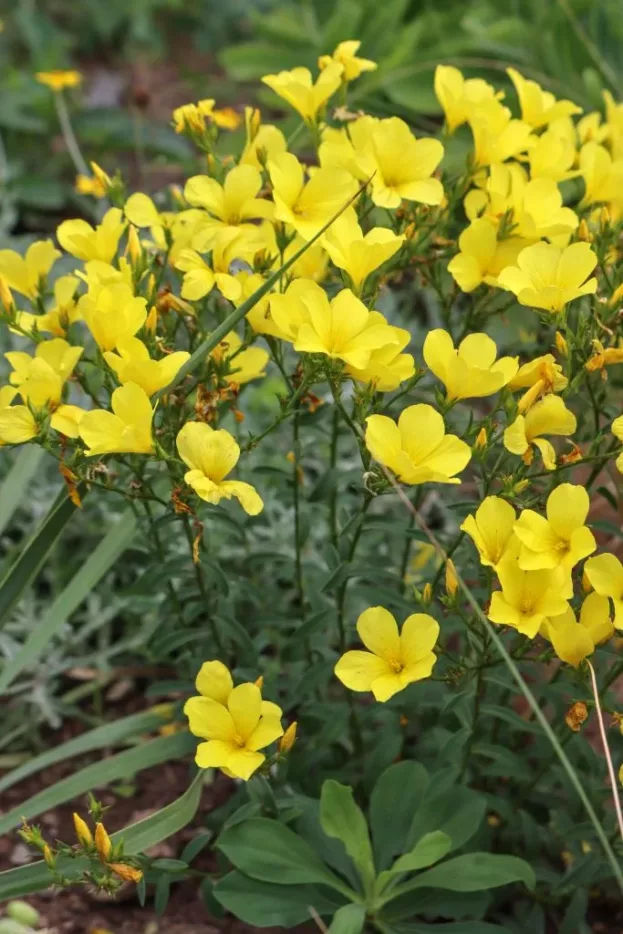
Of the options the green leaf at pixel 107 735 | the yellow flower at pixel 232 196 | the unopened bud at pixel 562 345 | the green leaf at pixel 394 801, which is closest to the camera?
the unopened bud at pixel 562 345

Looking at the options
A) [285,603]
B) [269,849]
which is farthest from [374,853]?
[285,603]

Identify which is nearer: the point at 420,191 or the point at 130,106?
the point at 420,191

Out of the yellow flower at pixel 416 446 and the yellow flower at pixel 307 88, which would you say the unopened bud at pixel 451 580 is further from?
the yellow flower at pixel 307 88

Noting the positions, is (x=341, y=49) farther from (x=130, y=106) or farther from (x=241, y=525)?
(x=130, y=106)

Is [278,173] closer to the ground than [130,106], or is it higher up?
higher up

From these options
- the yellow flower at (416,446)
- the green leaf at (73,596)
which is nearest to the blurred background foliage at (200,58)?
the green leaf at (73,596)

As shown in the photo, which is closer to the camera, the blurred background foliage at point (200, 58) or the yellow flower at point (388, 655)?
the yellow flower at point (388, 655)

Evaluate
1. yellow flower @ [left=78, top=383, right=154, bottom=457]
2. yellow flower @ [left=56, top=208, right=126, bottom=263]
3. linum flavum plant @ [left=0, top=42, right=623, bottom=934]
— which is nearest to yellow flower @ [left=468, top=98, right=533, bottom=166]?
linum flavum plant @ [left=0, top=42, right=623, bottom=934]

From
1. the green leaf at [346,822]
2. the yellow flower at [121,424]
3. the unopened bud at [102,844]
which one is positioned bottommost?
the green leaf at [346,822]
